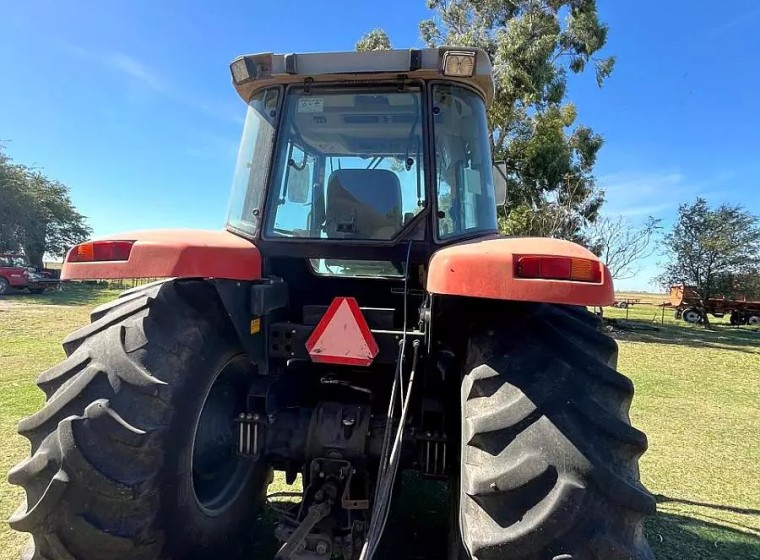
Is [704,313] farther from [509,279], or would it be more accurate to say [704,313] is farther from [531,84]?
[509,279]

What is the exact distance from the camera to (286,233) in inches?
105

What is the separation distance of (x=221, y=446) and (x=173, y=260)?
1.06 metres

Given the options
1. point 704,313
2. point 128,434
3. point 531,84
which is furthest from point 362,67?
point 704,313

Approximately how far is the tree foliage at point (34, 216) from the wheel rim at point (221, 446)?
32.4 metres

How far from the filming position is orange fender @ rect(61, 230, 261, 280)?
78.8 inches

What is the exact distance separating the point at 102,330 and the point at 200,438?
0.69 metres

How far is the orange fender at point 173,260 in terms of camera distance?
2002 millimetres

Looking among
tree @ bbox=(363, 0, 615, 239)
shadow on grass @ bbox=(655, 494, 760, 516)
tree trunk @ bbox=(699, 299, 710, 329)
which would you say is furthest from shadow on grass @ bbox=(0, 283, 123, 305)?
tree trunk @ bbox=(699, 299, 710, 329)

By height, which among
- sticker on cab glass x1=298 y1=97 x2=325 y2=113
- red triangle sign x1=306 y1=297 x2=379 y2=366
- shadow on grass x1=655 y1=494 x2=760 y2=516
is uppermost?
sticker on cab glass x1=298 y1=97 x2=325 y2=113

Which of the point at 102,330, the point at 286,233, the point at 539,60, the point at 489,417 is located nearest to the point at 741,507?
the point at 489,417

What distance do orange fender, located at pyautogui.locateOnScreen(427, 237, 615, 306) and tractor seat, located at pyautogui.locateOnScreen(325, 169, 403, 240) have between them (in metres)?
0.71

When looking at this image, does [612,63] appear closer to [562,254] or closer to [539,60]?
[539,60]

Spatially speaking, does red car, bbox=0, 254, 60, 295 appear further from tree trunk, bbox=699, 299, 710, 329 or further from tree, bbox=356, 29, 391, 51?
tree trunk, bbox=699, 299, 710, 329

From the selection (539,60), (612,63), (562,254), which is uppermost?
(612,63)
